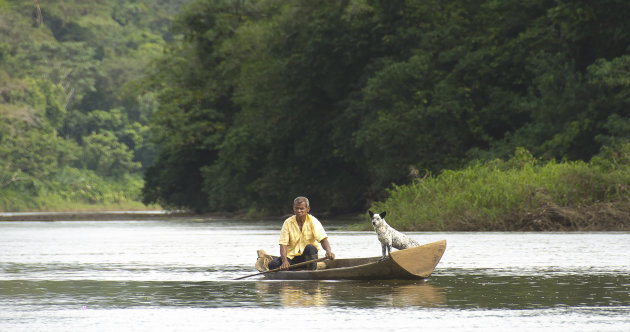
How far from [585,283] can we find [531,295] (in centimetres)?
183

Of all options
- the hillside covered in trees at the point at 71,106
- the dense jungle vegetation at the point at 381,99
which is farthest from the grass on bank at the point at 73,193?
the dense jungle vegetation at the point at 381,99

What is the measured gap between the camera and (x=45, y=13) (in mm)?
113250

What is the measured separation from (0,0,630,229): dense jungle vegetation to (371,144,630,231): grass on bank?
130 mm

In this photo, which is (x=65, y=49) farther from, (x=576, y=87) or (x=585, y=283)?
(x=585, y=283)

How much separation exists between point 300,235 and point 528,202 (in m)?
17.7

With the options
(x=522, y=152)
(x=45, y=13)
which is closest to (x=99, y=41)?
(x=45, y=13)

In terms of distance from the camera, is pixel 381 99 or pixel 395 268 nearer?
pixel 395 268

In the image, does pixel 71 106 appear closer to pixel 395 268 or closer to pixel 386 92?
pixel 386 92

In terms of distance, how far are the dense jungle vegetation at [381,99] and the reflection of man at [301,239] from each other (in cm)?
1741

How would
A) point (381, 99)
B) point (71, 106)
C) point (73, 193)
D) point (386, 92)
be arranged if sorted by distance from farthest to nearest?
point (71, 106)
point (73, 193)
point (381, 99)
point (386, 92)

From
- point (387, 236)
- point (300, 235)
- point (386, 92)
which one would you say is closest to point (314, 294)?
point (300, 235)

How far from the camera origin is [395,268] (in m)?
15.9

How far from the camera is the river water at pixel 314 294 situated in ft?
36.7

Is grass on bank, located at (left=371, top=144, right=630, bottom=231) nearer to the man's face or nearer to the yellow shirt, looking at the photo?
the yellow shirt
